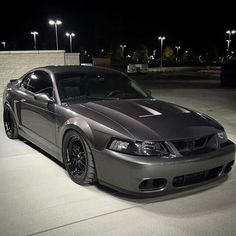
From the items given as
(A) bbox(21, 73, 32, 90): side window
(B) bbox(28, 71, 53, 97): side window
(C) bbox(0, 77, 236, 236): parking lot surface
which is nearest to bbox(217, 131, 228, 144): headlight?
(C) bbox(0, 77, 236, 236): parking lot surface

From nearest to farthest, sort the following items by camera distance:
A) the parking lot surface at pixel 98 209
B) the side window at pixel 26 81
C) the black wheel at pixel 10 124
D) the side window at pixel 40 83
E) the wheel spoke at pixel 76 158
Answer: the parking lot surface at pixel 98 209, the wheel spoke at pixel 76 158, the side window at pixel 40 83, the side window at pixel 26 81, the black wheel at pixel 10 124

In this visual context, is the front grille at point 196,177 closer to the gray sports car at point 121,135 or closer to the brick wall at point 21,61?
the gray sports car at point 121,135

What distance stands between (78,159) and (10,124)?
110 inches

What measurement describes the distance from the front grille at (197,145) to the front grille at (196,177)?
0.23 metres

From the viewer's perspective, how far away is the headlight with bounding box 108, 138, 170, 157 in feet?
12.6

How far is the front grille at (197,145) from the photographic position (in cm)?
394

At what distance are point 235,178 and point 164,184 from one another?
141 centimetres

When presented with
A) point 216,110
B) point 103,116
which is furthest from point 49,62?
point 103,116

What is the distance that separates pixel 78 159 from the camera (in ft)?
14.9

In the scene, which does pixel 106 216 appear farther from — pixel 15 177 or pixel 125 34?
pixel 125 34

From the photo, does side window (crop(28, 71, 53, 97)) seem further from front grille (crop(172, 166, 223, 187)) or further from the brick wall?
the brick wall

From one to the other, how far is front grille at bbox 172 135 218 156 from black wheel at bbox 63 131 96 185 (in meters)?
0.99

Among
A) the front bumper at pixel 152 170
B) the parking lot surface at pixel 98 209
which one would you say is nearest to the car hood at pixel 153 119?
the front bumper at pixel 152 170

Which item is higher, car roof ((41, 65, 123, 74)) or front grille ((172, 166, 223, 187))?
car roof ((41, 65, 123, 74))
